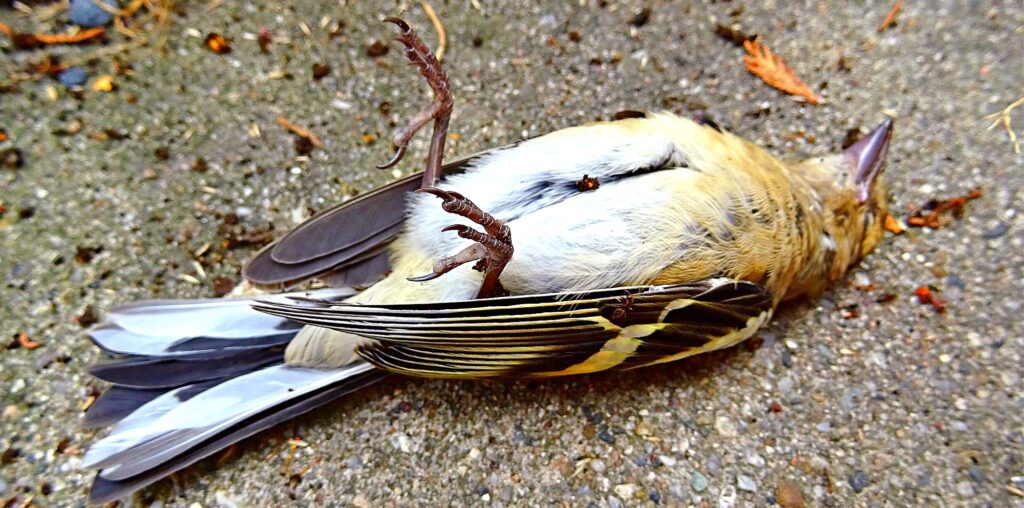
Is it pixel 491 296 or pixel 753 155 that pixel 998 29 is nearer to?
pixel 753 155

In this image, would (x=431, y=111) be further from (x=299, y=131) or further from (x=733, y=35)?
(x=733, y=35)

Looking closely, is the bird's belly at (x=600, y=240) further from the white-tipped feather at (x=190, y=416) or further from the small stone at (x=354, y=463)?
the small stone at (x=354, y=463)

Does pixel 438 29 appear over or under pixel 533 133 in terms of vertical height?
over

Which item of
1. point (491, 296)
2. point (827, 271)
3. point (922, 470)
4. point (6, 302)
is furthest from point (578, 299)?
point (6, 302)

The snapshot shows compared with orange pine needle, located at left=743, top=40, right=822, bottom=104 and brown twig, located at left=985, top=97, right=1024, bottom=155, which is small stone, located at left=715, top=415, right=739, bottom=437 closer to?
orange pine needle, located at left=743, top=40, right=822, bottom=104

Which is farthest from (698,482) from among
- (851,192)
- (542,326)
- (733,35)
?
(733,35)

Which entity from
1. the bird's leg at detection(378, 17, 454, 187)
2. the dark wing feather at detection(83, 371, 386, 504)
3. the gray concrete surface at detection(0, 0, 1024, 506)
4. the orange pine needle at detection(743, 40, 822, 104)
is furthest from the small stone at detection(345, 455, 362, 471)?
the orange pine needle at detection(743, 40, 822, 104)
